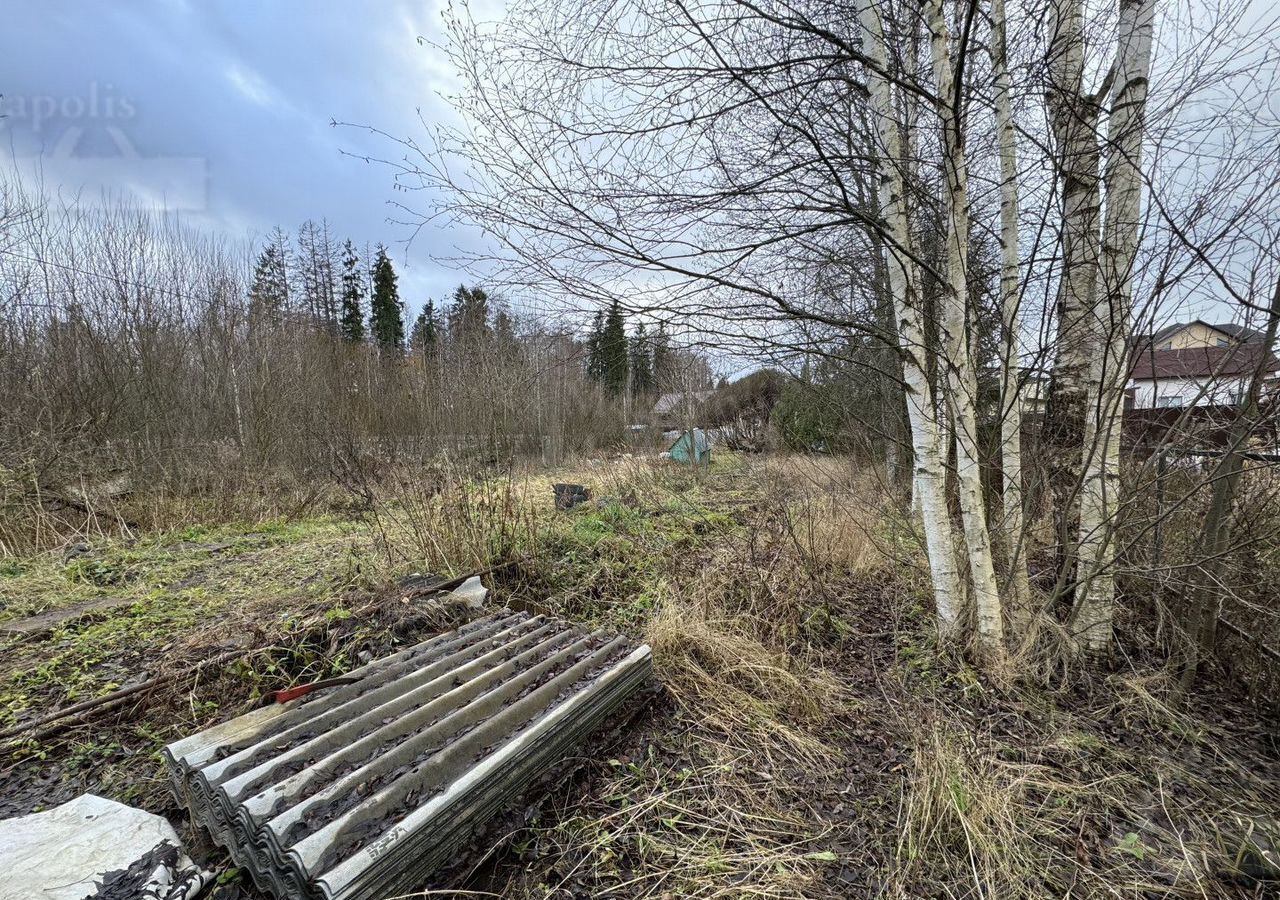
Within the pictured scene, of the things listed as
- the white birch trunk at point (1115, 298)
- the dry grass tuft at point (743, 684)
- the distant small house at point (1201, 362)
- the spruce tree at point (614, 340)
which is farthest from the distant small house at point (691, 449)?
the distant small house at point (1201, 362)

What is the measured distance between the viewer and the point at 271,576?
163 inches

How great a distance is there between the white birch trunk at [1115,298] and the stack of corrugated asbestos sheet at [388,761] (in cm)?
262

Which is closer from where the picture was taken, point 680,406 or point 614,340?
point 614,340

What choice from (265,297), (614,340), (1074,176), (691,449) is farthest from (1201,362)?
(265,297)

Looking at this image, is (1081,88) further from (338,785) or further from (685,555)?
(338,785)

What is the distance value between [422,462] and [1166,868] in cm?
491

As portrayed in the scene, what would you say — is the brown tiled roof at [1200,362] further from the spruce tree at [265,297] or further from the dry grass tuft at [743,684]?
the spruce tree at [265,297]

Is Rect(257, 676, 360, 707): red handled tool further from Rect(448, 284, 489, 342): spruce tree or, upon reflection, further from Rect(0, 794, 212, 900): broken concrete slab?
Rect(448, 284, 489, 342): spruce tree

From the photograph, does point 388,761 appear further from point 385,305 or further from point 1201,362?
point 385,305

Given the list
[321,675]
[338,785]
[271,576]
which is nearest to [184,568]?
[271,576]

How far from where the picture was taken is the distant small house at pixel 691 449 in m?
10.1

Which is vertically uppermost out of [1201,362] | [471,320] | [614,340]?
[471,320]

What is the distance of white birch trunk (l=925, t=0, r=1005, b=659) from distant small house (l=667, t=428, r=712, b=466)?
280 inches

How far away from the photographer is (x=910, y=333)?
2.67m
